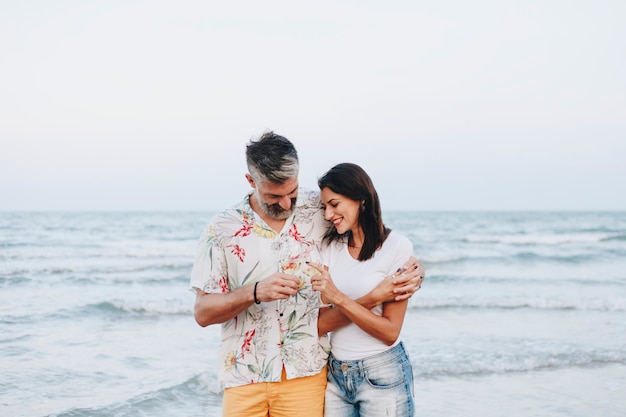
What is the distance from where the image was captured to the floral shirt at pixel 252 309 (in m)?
3.02

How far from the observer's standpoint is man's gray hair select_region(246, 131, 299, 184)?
283 centimetres

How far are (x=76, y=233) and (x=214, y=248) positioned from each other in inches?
1090

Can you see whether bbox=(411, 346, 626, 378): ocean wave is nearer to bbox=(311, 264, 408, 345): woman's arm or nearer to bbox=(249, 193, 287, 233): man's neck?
bbox=(311, 264, 408, 345): woman's arm

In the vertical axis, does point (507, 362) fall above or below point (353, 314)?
below

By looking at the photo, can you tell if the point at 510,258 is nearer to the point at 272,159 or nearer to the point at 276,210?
the point at 276,210

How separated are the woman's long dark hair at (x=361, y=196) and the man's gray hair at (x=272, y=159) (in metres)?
0.29

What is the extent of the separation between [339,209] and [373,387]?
872 mm

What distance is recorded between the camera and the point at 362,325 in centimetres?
303

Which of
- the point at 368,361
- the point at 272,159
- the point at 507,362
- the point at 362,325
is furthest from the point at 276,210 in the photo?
the point at 507,362

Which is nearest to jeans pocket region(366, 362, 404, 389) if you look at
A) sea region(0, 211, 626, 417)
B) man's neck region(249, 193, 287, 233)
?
man's neck region(249, 193, 287, 233)

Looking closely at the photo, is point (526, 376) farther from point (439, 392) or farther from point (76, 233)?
point (76, 233)

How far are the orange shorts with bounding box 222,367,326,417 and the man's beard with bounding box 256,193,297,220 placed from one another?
0.75m

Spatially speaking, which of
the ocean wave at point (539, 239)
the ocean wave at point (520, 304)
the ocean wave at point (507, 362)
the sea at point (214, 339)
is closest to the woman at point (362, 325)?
the sea at point (214, 339)

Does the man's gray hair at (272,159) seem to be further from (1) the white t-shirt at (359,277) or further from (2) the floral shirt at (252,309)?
(1) the white t-shirt at (359,277)
